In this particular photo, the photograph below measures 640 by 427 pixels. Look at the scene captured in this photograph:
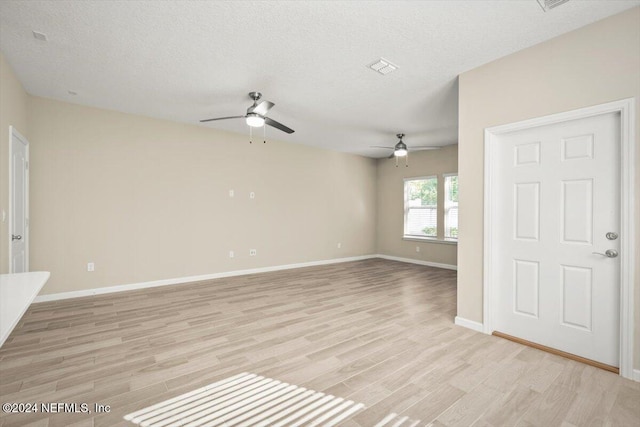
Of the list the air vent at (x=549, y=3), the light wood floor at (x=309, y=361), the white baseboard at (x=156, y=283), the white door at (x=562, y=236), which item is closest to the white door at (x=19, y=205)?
the white baseboard at (x=156, y=283)

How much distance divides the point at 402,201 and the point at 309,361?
6267 mm

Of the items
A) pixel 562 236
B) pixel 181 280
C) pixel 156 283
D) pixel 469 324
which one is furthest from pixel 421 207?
pixel 156 283

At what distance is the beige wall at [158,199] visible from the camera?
4.26 metres

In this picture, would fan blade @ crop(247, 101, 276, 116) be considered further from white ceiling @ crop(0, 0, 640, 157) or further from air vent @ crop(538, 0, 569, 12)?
air vent @ crop(538, 0, 569, 12)

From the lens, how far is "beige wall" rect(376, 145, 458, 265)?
701cm

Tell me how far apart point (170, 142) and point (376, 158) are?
221 inches

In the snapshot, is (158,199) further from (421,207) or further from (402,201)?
(421,207)

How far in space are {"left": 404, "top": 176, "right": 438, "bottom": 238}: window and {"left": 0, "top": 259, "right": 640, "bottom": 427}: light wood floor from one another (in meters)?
3.64

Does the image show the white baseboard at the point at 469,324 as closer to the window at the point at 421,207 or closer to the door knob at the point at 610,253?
the door knob at the point at 610,253

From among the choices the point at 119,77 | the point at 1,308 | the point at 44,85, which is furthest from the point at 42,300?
the point at 1,308

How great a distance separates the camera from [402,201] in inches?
317

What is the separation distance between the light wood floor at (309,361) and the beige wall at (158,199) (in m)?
0.86

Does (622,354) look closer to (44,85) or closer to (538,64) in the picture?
(538,64)

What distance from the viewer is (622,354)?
90.0 inches
